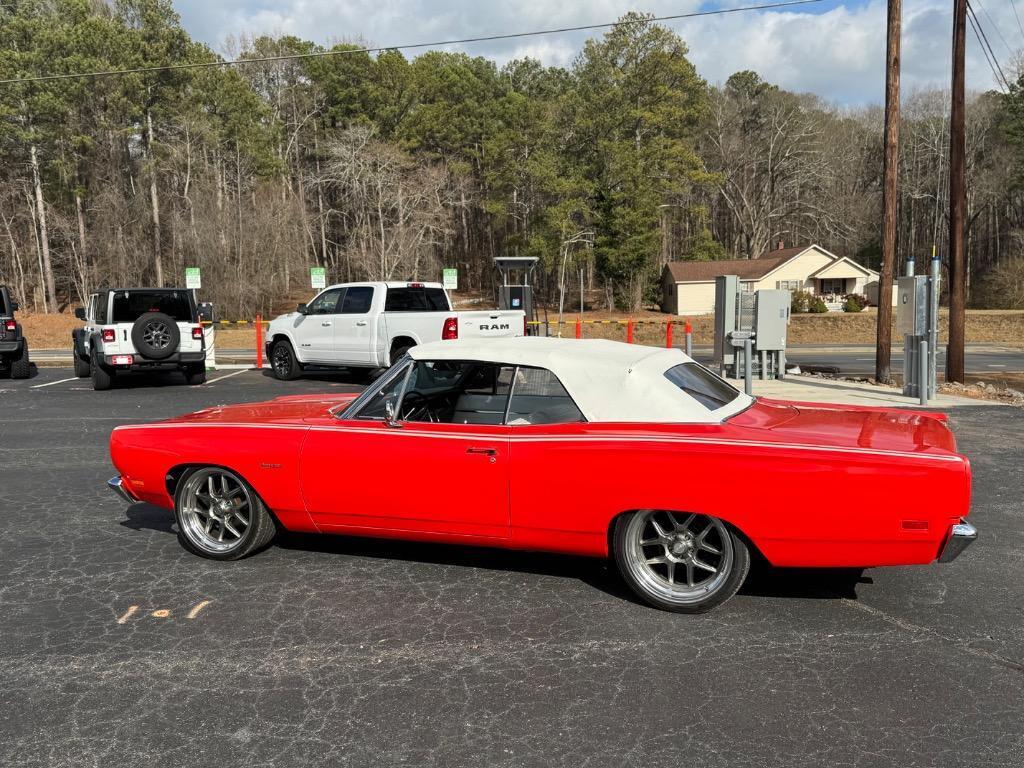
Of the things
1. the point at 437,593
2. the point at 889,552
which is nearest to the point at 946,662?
the point at 889,552

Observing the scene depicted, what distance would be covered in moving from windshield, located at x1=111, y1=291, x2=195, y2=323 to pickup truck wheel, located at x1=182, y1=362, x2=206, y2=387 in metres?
0.92

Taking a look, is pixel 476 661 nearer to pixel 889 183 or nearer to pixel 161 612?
pixel 161 612

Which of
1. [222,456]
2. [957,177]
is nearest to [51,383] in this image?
[222,456]

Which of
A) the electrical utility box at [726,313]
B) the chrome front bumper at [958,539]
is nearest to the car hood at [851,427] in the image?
the chrome front bumper at [958,539]

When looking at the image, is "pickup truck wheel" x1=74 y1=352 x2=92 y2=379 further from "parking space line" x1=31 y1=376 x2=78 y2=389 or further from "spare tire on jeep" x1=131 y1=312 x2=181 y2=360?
"spare tire on jeep" x1=131 y1=312 x2=181 y2=360

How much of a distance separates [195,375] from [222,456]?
464 inches

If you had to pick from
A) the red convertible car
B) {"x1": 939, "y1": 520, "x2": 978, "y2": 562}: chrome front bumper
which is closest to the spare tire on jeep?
the red convertible car

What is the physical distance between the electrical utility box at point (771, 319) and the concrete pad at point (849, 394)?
0.78 meters

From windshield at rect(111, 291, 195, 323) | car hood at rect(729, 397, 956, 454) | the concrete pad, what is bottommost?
the concrete pad

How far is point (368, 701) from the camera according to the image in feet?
11.4

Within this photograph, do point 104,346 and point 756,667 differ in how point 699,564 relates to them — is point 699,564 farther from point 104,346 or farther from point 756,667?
point 104,346

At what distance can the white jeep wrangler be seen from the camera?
1424cm

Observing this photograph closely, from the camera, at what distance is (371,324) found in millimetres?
15320

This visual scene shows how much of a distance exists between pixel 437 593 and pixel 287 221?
48612 millimetres
